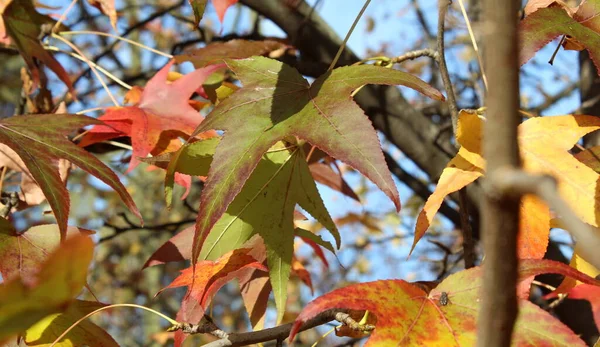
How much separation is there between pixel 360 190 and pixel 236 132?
9.45 ft

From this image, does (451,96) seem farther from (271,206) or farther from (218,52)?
(218,52)

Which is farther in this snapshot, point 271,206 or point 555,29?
point 271,206

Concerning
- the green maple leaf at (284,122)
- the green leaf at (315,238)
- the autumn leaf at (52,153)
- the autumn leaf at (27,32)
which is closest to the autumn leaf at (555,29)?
the green maple leaf at (284,122)

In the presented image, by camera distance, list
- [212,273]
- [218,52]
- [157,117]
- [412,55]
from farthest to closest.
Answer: [218,52] → [157,117] → [412,55] → [212,273]

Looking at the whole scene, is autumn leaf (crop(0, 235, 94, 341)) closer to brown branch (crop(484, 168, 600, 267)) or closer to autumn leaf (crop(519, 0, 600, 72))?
brown branch (crop(484, 168, 600, 267))

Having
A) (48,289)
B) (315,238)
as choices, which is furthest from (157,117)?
(48,289)

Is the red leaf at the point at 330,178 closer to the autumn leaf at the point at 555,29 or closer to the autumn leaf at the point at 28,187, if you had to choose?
the autumn leaf at the point at 28,187

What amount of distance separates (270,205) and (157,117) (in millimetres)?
286

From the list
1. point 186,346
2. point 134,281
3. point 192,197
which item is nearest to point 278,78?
point 192,197

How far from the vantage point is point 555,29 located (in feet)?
2.13

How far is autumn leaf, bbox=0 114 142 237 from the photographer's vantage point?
661 millimetres

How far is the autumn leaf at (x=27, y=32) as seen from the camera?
112 cm

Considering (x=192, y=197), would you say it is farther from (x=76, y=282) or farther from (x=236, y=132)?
(x=76, y=282)

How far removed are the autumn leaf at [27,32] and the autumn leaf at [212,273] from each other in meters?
0.64
